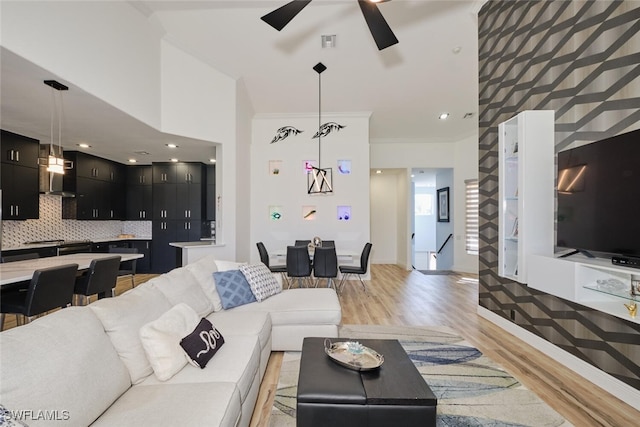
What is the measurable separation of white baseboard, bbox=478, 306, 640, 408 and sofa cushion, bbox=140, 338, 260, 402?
9.66 feet

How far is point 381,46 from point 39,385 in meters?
3.63

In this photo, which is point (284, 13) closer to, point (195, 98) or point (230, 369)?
A: point (195, 98)

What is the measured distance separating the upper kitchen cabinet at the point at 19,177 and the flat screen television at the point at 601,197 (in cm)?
777

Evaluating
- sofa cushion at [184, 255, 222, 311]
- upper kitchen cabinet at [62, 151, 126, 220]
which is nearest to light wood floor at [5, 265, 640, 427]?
sofa cushion at [184, 255, 222, 311]

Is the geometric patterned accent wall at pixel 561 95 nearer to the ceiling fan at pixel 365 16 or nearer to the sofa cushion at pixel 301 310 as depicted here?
the ceiling fan at pixel 365 16

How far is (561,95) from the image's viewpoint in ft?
9.39

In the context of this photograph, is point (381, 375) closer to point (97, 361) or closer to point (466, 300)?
point (97, 361)

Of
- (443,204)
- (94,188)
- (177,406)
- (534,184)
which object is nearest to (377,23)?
(534,184)

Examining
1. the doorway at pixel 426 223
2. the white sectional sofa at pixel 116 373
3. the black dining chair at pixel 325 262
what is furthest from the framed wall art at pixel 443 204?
the white sectional sofa at pixel 116 373

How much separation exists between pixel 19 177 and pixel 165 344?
5445mm

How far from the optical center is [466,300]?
496cm

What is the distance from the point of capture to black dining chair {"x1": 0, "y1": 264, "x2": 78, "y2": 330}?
105 inches

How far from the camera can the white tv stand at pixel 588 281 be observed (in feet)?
6.93

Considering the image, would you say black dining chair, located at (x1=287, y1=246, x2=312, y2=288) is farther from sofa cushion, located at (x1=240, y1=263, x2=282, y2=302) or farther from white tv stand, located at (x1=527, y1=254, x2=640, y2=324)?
white tv stand, located at (x1=527, y1=254, x2=640, y2=324)
